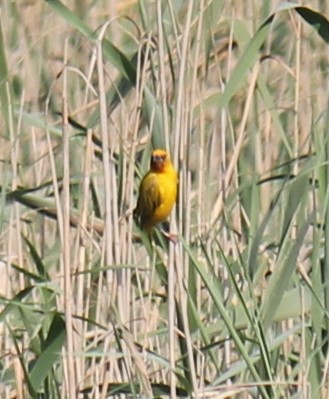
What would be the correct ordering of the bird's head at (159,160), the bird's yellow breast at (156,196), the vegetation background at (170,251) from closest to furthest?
1. the vegetation background at (170,251)
2. the bird's head at (159,160)
3. the bird's yellow breast at (156,196)

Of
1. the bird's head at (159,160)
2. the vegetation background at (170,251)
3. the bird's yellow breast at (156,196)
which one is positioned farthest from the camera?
the bird's yellow breast at (156,196)

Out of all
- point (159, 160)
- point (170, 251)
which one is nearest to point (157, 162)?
point (159, 160)

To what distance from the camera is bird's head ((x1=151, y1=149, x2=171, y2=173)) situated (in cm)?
187

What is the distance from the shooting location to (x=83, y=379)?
6.32 feet

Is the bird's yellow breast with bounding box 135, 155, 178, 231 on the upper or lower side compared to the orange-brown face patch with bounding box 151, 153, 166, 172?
lower

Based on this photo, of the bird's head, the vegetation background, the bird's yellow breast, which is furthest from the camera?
the bird's yellow breast

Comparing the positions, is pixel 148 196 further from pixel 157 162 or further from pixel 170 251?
pixel 170 251

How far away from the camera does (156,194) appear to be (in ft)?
6.71

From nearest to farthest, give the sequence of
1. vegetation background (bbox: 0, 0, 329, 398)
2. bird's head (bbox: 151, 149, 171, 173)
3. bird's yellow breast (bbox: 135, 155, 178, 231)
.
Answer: vegetation background (bbox: 0, 0, 329, 398), bird's head (bbox: 151, 149, 171, 173), bird's yellow breast (bbox: 135, 155, 178, 231)

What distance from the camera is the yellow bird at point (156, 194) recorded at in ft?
6.47

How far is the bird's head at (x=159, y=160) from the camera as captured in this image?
6.15ft

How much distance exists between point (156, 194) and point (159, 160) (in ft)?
0.38

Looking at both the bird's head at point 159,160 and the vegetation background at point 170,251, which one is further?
the bird's head at point 159,160

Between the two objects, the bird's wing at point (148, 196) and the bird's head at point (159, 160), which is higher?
the bird's head at point (159, 160)
